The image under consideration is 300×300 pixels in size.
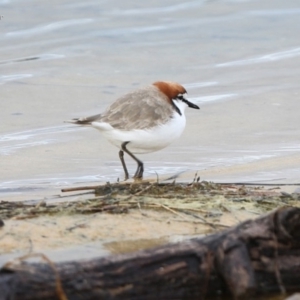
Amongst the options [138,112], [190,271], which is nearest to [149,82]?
[138,112]

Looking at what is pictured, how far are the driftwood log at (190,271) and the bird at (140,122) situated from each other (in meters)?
3.19

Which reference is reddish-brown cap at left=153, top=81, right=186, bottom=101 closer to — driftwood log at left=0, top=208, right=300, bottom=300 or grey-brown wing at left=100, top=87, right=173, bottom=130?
grey-brown wing at left=100, top=87, right=173, bottom=130

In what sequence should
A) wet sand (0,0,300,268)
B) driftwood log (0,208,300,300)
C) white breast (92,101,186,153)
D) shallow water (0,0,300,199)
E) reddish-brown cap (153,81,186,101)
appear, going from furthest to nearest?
shallow water (0,0,300,199) < wet sand (0,0,300,268) < reddish-brown cap (153,81,186,101) < white breast (92,101,186,153) < driftwood log (0,208,300,300)

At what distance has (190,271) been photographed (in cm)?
387

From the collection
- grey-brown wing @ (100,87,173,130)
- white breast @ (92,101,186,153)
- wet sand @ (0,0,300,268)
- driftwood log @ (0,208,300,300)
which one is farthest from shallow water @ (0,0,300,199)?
driftwood log @ (0,208,300,300)

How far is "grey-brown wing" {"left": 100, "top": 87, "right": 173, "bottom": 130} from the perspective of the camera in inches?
280

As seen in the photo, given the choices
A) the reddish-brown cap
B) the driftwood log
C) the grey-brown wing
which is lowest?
the driftwood log

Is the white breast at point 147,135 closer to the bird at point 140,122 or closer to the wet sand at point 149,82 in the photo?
the bird at point 140,122

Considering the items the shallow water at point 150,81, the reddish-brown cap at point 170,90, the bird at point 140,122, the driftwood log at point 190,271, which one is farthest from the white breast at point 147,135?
the driftwood log at point 190,271

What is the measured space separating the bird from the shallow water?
66 centimetres

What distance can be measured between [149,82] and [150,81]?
0.17 ft

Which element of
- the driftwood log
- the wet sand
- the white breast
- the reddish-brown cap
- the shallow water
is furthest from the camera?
the shallow water

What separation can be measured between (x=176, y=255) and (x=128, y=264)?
25 centimetres

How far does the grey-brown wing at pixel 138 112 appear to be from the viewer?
280 inches
